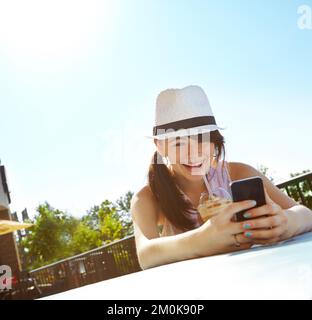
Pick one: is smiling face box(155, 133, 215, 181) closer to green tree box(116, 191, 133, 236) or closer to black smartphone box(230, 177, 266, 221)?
black smartphone box(230, 177, 266, 221)

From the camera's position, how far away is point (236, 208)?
0.81 meters

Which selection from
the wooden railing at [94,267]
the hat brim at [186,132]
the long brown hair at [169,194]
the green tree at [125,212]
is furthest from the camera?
the green tree at [125,212]

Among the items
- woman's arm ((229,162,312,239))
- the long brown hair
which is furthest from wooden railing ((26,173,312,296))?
the long brown hair

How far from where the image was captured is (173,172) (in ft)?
4.67

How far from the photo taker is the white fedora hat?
1.17 meters

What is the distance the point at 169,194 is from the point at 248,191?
1.75 feet

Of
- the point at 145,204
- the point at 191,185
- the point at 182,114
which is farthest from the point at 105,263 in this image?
the point at 182,114

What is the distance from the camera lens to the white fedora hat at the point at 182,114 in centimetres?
117

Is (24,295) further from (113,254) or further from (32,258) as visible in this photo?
(32,258)

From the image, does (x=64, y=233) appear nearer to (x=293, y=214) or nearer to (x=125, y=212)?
(x=125, y=212)

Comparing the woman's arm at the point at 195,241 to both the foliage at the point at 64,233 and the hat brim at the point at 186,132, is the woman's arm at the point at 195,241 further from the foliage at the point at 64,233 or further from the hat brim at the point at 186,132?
the foliage at the point at 64,233

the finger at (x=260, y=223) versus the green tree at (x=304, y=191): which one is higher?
the finger at (x=260, y=223)

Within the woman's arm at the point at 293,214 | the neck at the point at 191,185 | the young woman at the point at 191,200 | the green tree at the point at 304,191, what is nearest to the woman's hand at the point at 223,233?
the young woman at the point at 191,200
